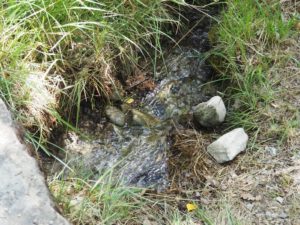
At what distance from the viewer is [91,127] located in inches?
130

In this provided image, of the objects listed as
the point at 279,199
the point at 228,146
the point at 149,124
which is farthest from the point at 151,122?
the point at 279,199

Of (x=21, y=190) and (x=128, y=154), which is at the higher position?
(x=21, y=190)

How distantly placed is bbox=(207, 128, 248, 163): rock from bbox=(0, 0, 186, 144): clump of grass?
0.85 meters

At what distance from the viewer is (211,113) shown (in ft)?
10.6

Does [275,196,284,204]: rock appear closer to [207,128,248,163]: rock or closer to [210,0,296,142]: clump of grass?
[207,128,248,163]: rock

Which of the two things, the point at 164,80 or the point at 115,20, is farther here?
the point at 164,80

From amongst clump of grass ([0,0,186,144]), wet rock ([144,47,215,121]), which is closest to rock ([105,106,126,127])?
clump of grass ([0,0,186,144])

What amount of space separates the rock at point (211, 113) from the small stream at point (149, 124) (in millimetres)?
109

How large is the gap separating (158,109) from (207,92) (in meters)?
0.40

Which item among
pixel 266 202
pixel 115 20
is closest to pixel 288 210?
pixel 266 202

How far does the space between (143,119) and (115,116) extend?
0.21 metres

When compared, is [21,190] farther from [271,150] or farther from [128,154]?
[271,150]

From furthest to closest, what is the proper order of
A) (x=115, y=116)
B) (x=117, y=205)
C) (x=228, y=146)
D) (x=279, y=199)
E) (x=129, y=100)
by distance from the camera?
(x=129, y=100) < (x=115, y=116) < (x=228, y=146) < (x=279, y=199) < (x=117, y=205)

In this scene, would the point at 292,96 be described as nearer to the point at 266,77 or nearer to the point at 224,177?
the point at 266,77
